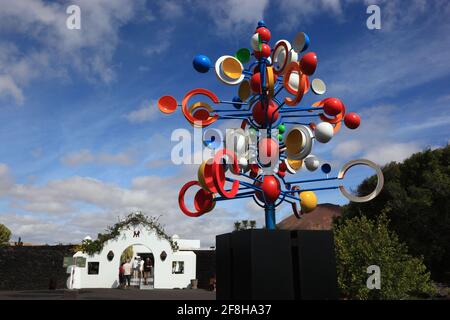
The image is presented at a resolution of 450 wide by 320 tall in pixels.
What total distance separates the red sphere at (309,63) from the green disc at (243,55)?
76.1 inches

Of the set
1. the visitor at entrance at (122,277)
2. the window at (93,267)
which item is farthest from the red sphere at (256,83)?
the window at (93,267)

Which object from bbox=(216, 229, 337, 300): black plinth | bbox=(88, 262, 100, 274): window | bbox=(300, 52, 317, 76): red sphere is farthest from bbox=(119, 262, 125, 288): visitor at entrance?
bbox=(300, 52, 317, 76): red sphere

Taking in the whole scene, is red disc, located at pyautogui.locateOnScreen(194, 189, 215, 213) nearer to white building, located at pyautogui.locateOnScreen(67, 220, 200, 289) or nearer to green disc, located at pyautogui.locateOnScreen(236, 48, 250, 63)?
green disc, located at pyautogui.locateOnScreen(236, 48, 250, 63)

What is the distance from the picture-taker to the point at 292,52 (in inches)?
342

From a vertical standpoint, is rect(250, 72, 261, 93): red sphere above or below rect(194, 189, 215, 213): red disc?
above

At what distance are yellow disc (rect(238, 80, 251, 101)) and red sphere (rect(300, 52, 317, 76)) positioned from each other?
169 cm

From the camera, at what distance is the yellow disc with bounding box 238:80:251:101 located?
357 inches

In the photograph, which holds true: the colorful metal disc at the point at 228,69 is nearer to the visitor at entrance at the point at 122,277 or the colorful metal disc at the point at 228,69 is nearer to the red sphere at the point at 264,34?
the red sphere at the point at 264,34

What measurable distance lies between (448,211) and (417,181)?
3.43 metres

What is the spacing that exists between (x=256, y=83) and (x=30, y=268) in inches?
732
